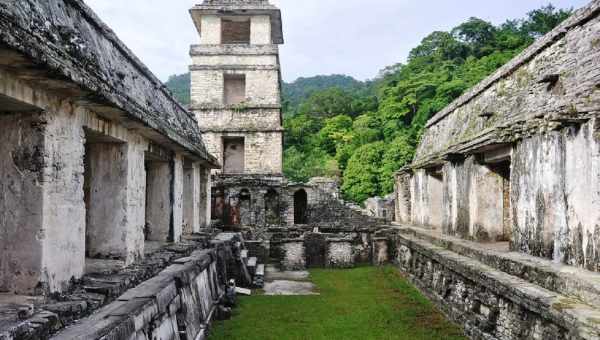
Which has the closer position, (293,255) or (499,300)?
(499,300)

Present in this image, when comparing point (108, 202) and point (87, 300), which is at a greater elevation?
point (108, 202)

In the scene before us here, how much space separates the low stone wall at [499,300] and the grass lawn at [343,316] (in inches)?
14.8

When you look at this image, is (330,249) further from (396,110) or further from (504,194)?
(396,110)

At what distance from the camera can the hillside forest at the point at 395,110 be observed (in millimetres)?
30469

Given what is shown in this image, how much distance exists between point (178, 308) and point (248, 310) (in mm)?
3119

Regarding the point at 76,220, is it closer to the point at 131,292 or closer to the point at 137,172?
the point at 131,292

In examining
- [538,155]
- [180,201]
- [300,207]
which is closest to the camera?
[538,155]

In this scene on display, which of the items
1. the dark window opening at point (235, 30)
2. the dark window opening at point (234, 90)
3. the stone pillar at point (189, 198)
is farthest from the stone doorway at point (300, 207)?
the stone pillar at point (189, 198)

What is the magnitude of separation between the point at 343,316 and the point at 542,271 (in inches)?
144

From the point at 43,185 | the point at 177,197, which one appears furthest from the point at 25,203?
the point at 177,197

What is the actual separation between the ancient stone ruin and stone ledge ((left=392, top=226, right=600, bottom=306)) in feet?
0.07

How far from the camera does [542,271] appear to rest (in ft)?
17.7

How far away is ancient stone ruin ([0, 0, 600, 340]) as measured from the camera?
3574 mm

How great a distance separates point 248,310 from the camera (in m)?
8.53
